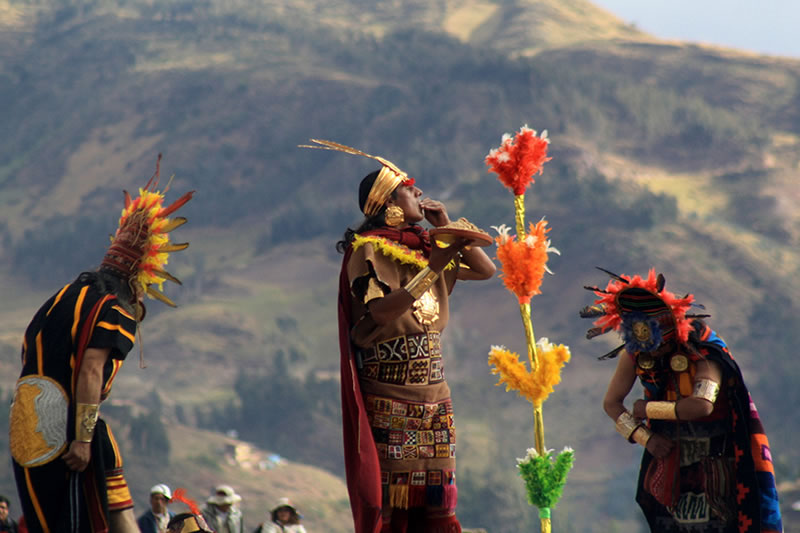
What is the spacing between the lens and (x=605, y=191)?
91375mm

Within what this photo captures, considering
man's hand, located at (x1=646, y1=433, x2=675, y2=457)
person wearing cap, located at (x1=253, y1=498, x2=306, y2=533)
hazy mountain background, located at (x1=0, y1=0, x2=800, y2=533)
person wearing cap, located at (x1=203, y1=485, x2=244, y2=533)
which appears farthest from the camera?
hazy mountain background, located at (x1=0, y1=0, x2=800, y2=533)

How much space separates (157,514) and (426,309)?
375 centimetres

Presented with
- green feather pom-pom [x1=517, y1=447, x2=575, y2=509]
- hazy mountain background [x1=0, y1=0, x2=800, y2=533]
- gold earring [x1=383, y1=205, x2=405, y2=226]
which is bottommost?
green feather pom-pom [x1=517, y1=447, x2=575, y2=509]

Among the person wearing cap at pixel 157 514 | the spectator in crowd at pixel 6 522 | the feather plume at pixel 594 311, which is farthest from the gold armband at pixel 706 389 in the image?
the spectator in crowd at pixel 6 522

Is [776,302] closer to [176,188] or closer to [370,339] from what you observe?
[176,188]

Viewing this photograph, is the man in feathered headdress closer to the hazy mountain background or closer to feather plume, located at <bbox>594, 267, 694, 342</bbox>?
feather plume, located at <bbox>594, 267, 694, 342</bbox>

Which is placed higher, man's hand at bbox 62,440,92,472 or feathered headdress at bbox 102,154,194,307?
feathered headdress at bbox 102,154,194,307

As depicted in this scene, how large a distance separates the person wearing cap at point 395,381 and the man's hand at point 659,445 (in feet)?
4.32

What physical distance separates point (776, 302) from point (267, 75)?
2124 inches

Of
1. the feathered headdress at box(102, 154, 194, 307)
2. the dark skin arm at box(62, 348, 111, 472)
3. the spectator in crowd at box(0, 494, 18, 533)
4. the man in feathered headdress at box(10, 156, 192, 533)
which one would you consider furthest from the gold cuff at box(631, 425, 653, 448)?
the spectator in crowd at box(0, 494, 18, 533)

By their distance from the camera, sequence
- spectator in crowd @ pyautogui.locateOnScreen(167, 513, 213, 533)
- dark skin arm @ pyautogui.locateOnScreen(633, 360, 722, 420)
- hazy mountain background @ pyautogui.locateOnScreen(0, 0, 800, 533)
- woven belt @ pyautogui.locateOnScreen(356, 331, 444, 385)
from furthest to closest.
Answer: hazy mountain background @ pyautogui.locateOnScreen(0, 0, 800, 533)
spectator in crowd @ pyautogui.locateOnScreen(167, 513, 213, 533)
dark skin arm @ pyautogui.locateOnScreen(633, 360, 722, 420)
woven belt @ pyautogui.locateOnScreen(356, 331, 444, 385)

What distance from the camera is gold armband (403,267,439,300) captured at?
5469 mm

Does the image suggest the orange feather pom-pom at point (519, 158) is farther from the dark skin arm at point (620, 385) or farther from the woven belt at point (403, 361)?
the woven belt at point (403, 361)

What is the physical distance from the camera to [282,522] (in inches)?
370
